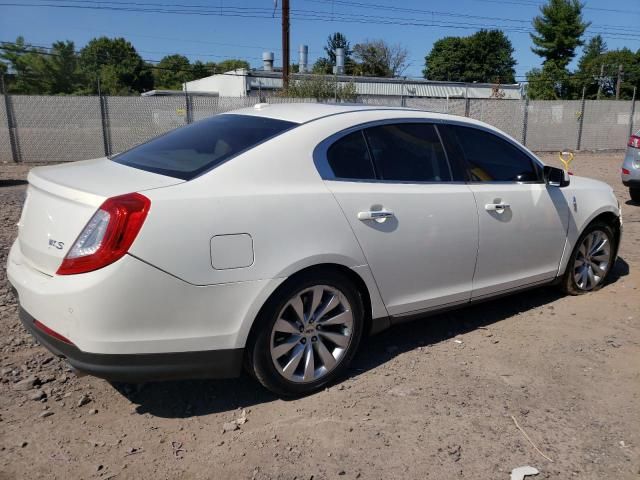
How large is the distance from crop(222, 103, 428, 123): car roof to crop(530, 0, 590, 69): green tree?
2201 inches

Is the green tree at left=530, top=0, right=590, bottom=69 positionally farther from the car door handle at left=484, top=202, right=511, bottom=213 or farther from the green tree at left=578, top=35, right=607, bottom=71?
the car door handle at left=484, top=202, right=511, bottom=213

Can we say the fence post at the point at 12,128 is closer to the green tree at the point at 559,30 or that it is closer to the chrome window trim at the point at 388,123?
the chrome window trim at the point at 388,123

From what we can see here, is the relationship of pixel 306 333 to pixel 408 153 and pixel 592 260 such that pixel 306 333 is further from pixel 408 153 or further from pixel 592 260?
pixel 592 260

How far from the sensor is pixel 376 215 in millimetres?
3316

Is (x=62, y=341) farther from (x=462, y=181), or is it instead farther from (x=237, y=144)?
(x=462, y=181)

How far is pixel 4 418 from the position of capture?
2990mm

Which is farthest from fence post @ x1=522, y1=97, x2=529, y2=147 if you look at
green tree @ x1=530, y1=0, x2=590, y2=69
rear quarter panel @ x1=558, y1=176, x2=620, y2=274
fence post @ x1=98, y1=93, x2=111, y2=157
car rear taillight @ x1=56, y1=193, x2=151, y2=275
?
green tree @ x1=530, y1=0, x2=590, y2=69

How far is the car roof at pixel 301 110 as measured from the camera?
3422 millimetres

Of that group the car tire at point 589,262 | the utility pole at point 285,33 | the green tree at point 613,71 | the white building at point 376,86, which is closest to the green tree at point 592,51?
the green tree at point 613,71

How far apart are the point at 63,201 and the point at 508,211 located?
2900 millimetres

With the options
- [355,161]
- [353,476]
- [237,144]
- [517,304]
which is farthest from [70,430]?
[517,304]

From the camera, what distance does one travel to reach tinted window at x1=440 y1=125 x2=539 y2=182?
399 centimetres

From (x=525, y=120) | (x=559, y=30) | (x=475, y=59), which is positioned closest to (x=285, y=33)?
(x=525, y=120)

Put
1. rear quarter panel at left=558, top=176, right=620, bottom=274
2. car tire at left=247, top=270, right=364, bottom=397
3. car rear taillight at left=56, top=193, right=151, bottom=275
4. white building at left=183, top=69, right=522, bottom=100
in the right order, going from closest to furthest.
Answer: car rear taillight at left=56, top=193, right=151, bottom=275 < car tire at left=247, top=270, right=364, bottom=397 < rear quarter panel at left=558, top=176, right=620, bottom=274 < white building at left=183, top=69, right=522, bottom=100
